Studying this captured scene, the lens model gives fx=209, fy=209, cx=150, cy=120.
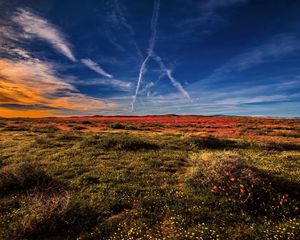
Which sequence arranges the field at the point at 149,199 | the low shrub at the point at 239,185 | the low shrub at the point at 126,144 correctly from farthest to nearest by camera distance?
1. the low shrub at the point at 126,144
2. the low shrub at the point at 239,185
3. the field at the point at 149,199

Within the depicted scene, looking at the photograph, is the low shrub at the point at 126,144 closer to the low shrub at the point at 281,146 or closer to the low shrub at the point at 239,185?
the low shrub at the point at 239,185

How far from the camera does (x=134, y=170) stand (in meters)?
12.7

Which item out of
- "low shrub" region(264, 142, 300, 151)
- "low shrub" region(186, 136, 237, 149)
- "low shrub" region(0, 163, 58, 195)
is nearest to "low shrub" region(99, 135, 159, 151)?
"low shrub" region(186, 136, 237, 149)

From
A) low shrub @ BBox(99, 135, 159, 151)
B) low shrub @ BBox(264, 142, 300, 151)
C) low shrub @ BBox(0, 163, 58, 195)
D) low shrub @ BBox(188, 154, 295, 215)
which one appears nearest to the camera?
low shrub @ BBox(188, 154, 295, 215)

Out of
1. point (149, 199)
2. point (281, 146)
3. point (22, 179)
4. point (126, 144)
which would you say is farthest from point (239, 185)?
point (281, 146)

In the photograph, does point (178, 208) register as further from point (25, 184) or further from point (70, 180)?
point (25, 184)

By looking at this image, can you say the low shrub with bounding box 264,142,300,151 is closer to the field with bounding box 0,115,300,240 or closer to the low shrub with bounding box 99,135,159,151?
the field with bounding box 0,115,300,240

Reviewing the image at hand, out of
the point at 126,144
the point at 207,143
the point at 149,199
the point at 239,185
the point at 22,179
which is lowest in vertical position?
the point at 149,199

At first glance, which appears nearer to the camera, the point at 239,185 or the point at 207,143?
the point at 239,185

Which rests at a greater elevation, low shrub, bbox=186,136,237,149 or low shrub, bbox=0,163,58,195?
low shrub, bbox=186,136,237,149

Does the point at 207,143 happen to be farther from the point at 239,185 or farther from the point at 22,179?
the point at 22,179

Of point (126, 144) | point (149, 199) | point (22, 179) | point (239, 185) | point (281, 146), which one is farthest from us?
point (281, 146)

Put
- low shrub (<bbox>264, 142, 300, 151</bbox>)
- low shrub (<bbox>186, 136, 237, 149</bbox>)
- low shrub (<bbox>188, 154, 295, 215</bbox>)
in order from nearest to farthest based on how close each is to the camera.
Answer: low shrub (<bbox>188, 154, 295, 215</bbox>), low shrub (<bbox>264, 142, 300, 151</bbox>), low shrub (<bbox>186, 136, 237, 149</bbox>)

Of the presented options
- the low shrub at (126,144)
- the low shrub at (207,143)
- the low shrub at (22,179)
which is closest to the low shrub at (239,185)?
the low shrub at (22,179)
